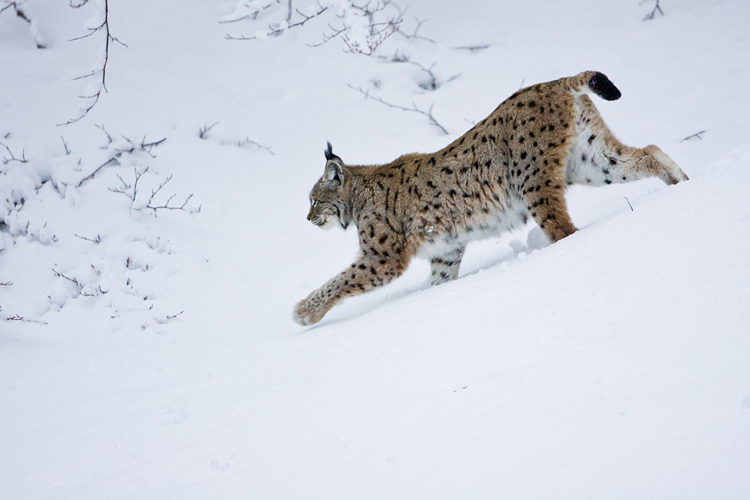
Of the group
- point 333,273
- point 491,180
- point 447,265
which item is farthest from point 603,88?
point 333,273

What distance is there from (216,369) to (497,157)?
8.66 feet

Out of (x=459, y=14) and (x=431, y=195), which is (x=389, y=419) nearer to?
(x=431, y=195)

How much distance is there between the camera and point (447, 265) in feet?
17.2

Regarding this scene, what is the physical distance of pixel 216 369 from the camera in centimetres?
405

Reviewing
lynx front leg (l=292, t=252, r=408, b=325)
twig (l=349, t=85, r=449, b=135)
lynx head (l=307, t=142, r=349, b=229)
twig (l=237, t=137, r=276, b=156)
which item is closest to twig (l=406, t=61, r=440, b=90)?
twig (l=349, t=85, r=449, b=135)

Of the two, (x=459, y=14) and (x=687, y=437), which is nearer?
(x=687, y=437)

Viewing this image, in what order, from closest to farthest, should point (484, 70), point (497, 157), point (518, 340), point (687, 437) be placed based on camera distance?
point (687, 437), point (518, 340), point (497, 157), point (484, 70)

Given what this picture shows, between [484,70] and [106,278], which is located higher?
[484,70]

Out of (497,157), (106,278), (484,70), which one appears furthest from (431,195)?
(484,70)

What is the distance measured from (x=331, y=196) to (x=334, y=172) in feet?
0.85

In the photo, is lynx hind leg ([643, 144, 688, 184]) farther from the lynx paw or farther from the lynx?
the lynx paw

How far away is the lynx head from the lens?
5617 millimetres

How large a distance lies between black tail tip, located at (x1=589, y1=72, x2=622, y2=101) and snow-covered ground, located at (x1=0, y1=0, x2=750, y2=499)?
767 millimetres

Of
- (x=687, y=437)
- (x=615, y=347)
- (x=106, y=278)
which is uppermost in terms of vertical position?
(x=687, y=437)
